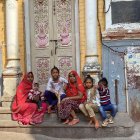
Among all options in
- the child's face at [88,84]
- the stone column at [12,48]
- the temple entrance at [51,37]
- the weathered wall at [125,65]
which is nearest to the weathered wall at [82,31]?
the temple entrance at [51,37]

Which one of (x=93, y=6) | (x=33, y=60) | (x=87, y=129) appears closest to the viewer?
(x=87, y=129)

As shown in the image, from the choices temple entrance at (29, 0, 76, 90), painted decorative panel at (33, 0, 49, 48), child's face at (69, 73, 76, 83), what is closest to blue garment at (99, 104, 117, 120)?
child's face at (69, 73, 76, 83)

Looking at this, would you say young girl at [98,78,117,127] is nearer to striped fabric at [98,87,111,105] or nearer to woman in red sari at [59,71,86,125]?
striped fabric at [98,87,111,105]

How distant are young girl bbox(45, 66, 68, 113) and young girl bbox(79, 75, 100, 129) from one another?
1.81 feet

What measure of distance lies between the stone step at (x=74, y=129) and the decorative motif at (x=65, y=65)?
1.48 metres

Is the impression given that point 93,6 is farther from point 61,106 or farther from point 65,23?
point 61,106

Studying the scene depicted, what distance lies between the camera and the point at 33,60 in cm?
895

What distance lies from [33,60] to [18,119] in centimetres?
182

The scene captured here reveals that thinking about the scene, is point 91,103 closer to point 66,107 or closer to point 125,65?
point 66,107

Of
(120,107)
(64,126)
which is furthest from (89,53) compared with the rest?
(64,126)

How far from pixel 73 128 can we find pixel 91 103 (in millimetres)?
582

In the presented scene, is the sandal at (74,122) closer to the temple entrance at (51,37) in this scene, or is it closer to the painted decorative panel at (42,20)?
the temple entrance at (51,37)

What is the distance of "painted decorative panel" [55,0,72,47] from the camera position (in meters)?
8.81

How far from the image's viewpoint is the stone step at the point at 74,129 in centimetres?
718
